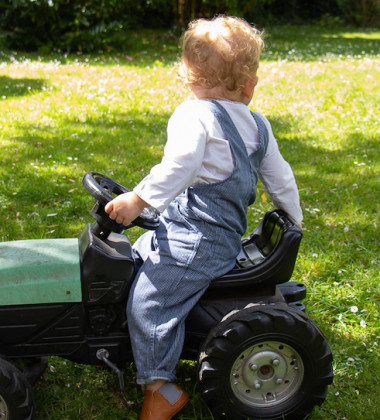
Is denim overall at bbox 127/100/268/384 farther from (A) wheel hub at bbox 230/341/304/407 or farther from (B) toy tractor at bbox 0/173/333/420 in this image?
(A) wheel hub at bbox 230/341/304/407

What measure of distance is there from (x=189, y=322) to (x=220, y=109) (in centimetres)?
89

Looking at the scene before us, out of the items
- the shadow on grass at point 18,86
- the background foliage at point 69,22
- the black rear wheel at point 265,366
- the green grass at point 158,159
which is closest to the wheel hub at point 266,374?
the black rear wheel at point 265,366

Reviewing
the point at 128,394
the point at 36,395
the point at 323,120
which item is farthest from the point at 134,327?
the point at 323,120

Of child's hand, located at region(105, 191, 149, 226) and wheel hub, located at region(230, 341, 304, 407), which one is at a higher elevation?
child's hand, located at region(105, 191, 149, 226)

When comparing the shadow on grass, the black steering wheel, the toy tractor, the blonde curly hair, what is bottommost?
the shadow on grass

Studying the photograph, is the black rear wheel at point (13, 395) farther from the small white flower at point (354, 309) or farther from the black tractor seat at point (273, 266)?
the small white flower at point (354, 309)

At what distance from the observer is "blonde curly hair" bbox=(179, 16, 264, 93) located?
2113 millimetres

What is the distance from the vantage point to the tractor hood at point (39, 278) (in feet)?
6.86

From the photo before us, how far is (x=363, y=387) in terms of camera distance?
2537mm

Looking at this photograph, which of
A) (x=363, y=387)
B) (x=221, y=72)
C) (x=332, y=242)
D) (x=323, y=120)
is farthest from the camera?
(x=323, y=120)

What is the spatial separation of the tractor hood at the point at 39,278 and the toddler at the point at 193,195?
0.82 feet

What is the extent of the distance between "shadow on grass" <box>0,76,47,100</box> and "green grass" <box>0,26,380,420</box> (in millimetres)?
25

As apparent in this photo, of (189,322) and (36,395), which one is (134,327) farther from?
(36,395)

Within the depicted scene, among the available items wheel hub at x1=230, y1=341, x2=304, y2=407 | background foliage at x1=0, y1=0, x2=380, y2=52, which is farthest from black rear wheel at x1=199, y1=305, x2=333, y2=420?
background foliage at x1=0, y1=0, x2=380, y2=52
